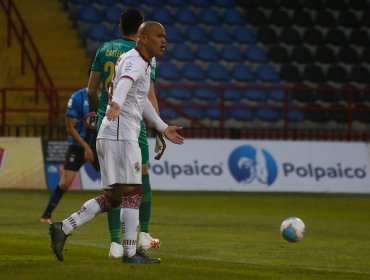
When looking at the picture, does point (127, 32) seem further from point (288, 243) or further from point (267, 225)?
point (267, 225)

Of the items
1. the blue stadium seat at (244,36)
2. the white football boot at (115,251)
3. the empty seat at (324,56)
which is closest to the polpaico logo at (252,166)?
the blue stadium seat at (244,36)

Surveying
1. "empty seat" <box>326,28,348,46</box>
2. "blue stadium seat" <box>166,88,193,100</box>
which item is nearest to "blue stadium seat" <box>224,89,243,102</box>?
"blue stadium seat" <box>166,88,193,100</box>

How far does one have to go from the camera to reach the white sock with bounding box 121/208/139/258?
31.7ft

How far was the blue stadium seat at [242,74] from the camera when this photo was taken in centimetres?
3022

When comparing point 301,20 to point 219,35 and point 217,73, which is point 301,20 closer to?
point 219,35

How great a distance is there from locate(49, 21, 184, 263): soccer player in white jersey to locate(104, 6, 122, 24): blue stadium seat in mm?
20074

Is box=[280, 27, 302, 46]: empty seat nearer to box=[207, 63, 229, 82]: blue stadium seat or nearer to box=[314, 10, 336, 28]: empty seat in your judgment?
box=[314, 10, 336, 28]: empty seat

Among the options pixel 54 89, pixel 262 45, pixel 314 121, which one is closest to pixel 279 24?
pixel 262 45

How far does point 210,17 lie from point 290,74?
2713 millimetres

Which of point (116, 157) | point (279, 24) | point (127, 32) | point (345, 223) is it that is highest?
point (279, 24)

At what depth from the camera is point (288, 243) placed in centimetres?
1288

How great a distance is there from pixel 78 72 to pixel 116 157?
19.5 metres

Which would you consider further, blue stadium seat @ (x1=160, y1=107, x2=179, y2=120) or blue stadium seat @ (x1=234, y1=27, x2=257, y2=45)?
blue stadium seat @ (x1=234, y1=27, x2=257, y2=45)

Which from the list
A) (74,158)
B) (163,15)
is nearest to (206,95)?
(163,15)
